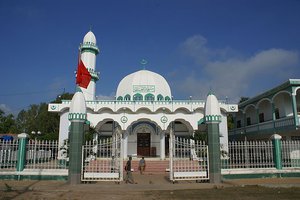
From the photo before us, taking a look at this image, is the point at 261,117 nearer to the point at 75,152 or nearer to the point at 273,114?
the point at 273,114

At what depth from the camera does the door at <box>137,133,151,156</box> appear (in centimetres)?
2264

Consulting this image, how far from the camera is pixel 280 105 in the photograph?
1997 centimetres

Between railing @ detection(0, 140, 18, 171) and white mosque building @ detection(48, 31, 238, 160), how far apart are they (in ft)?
24.2

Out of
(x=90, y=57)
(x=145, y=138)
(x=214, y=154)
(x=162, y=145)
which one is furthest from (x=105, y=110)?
(x=214, y=154)

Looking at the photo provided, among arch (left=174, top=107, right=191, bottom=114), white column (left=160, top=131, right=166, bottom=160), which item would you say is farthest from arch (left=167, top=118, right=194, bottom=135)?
white column (left=160, top=131, right=166, bottom=160)

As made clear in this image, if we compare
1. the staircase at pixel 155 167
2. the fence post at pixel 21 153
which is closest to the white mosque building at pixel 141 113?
the staircase at pixel 155 167

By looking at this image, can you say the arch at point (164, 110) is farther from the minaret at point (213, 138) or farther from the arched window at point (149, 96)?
the minaret at point (213, 138)

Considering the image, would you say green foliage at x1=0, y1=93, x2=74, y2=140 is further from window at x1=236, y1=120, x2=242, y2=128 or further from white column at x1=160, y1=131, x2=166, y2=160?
window at x1=236, y1=120, x2=242, y2=128

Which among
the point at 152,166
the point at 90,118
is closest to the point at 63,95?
the point at 90,118

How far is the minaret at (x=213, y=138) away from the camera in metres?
11.5

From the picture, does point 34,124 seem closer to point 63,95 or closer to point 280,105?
point 63,95

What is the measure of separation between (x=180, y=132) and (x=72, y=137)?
13.3 metres

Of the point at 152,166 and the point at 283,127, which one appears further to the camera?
the point at 283,127

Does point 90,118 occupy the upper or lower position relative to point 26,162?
upper
